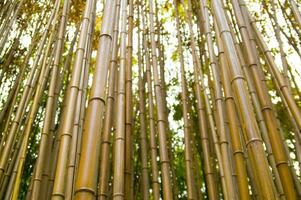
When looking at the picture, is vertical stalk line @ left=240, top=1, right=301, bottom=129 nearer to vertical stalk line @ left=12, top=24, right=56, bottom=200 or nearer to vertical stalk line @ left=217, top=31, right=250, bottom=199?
vertical stalk line @ left=217, top=31, right=250, bottom=199

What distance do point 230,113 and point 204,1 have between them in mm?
764

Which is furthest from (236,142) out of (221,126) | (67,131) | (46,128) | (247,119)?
(46,128)

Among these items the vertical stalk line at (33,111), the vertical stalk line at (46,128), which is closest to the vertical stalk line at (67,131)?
the vertical stalk line at (46,128)

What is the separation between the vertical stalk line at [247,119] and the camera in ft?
3.00

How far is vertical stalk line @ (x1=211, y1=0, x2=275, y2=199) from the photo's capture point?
3.00 ft

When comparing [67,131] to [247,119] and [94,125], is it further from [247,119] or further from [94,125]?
[247,119]

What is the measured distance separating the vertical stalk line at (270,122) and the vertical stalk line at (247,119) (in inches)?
5.3

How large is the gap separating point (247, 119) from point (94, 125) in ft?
1.54

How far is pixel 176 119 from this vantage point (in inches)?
179

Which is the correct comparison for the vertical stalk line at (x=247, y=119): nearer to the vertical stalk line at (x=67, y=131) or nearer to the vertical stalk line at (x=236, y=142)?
the vertical stalk line at (x=236, y=142)

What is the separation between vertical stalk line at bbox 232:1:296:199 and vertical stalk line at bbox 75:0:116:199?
1.85 ft

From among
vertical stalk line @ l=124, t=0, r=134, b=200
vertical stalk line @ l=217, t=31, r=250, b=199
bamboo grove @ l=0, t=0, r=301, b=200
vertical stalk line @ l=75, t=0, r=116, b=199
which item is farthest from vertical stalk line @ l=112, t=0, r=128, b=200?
vertical stalk line @ l=217, t=31, r=250, b=199

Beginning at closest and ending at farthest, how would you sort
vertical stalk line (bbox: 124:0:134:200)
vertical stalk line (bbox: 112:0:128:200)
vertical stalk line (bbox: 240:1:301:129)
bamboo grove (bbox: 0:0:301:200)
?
1. bamboo grove (bbox: 0:0:301:200)
2. vertical stalk line (bbox: 112:0:128:200)
3. vertical stalk line (bbox: 240:1:301:129)
4. vertical stalk line (bbox: 124:0:134:200)

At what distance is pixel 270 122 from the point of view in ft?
3.99
